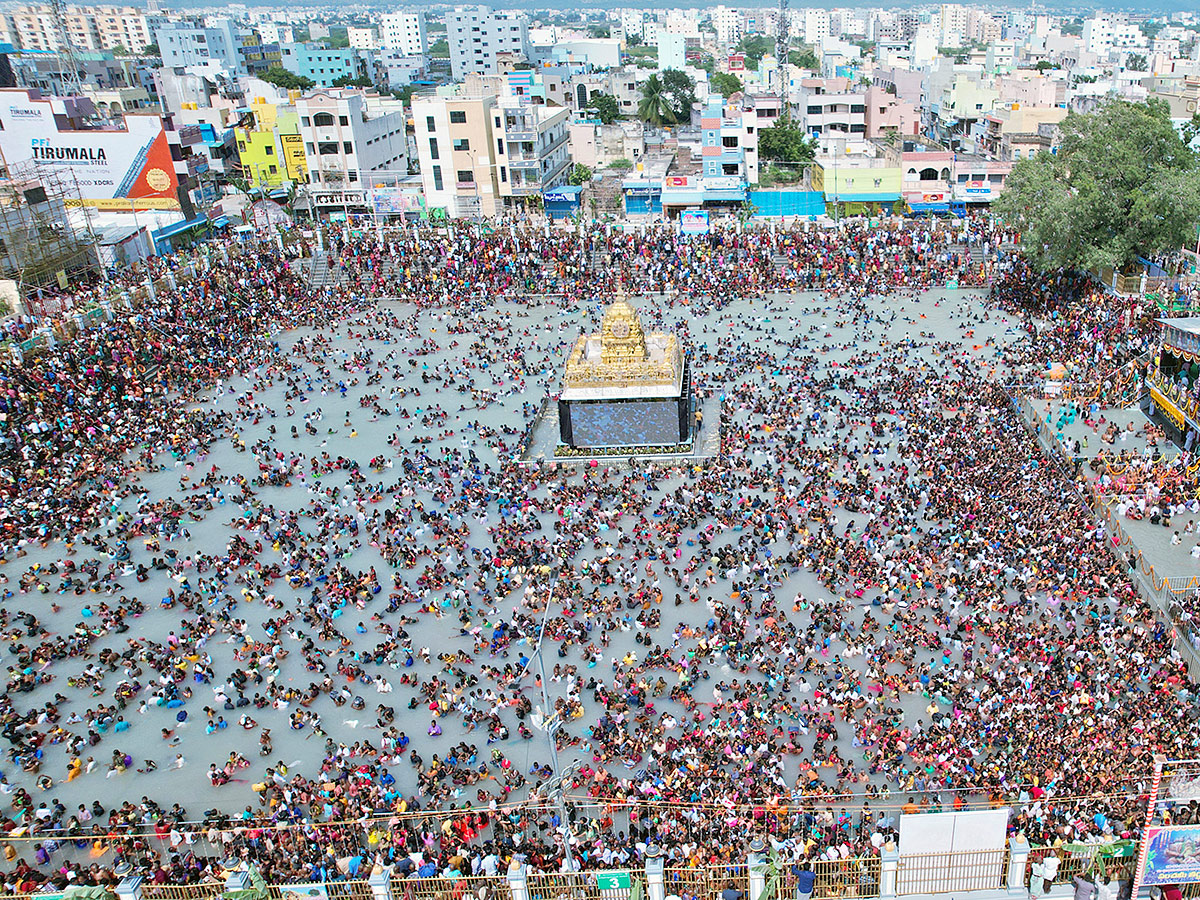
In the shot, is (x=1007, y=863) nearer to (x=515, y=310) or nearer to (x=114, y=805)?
(x=114, y=805)

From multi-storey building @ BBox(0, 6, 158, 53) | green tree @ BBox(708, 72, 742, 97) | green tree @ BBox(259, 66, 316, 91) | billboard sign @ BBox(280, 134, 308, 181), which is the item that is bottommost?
green tree @ BBox(708, 72, 742, 97)

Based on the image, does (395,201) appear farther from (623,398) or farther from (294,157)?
(623,398)

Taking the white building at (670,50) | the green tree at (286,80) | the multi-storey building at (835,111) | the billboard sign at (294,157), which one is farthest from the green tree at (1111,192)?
the white building at (670,50)

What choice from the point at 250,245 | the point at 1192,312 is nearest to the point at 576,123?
the point at 250,245

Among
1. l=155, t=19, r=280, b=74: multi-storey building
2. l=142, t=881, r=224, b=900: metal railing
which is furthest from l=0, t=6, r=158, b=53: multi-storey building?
l=142, t=881, r=224, b=900: metal railing

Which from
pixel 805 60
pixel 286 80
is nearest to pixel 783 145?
pixel 286 80

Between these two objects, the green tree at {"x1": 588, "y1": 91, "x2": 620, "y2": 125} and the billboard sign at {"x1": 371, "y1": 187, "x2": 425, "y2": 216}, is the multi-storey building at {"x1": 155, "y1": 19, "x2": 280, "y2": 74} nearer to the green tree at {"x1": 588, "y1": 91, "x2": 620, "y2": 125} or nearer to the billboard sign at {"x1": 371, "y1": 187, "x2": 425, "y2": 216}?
the green tree at {"x1": 588, "y1": 91, "x2": 620, "y2": 125}
